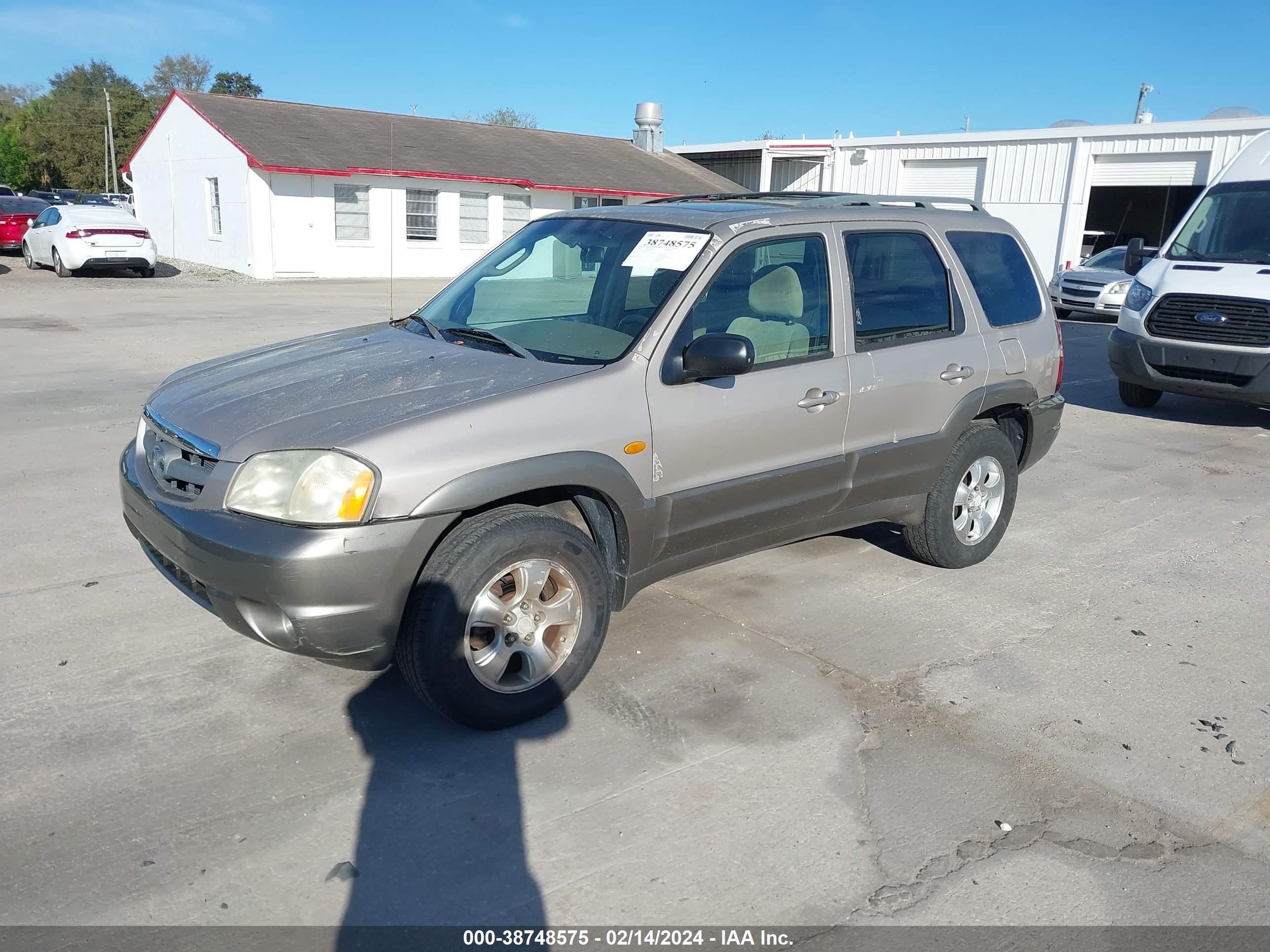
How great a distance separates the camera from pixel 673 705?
4.05 m

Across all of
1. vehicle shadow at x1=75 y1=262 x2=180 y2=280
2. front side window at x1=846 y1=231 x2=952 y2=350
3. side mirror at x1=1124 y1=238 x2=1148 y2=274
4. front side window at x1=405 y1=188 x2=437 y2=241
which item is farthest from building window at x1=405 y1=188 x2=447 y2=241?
front side window at x1=846 y1=231 x2=952 y2=350

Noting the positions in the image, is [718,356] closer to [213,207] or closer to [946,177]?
[946,177]

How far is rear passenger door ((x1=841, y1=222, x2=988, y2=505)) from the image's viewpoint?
15.8 ft

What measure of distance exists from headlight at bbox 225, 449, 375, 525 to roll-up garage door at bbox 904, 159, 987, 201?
2628 centimetres

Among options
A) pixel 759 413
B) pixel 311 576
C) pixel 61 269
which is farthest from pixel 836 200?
pixel 61 269

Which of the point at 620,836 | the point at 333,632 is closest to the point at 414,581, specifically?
the point at 333,632

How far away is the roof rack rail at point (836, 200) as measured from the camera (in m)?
5.16

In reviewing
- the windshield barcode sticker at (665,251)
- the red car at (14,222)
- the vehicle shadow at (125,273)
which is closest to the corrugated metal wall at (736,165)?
the vehicle shadow at (125,273)

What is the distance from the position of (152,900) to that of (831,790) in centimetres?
213

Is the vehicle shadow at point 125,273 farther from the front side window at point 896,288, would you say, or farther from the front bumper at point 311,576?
the front bumper at point 311,576

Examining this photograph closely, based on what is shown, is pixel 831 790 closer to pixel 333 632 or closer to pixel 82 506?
pixel 333 632

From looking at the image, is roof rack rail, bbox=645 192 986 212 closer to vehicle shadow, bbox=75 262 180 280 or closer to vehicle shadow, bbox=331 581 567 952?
vehicle shadow, bbox=331 581 567 952

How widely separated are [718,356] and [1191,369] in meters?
7.36

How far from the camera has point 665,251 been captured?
440 cm
